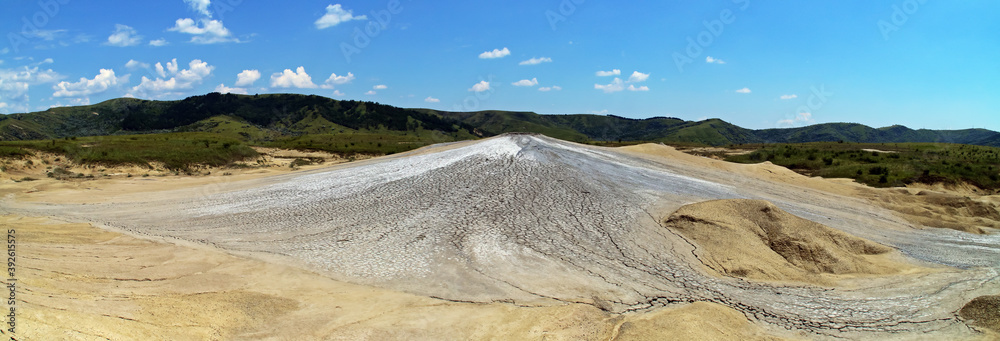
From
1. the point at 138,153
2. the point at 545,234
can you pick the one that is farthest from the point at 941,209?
the point at 138,153

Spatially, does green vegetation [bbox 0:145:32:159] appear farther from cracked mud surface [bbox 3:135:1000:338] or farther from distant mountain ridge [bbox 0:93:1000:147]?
distant mountain ridge [bbox 0:93:1000:147]

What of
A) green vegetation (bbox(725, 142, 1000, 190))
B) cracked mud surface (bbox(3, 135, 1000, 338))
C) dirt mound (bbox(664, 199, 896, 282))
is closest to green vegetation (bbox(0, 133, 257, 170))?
cracked mud surface (bbox(3, 135, 1000, 338))

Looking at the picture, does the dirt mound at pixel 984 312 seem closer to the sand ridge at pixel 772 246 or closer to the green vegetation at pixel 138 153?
the sand ridge at pixel 772 246

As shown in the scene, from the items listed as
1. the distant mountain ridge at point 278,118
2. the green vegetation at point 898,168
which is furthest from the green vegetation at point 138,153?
the distant mountain ridge at point 278,118

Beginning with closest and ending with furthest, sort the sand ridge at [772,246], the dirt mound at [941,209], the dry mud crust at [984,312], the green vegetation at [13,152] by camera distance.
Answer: the dry mud crust at [984,312], the sand ridge at [772,246], the dirt mound at [941,209], the green vegetation at [13,152]

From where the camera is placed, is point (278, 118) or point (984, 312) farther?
point (278, 118)

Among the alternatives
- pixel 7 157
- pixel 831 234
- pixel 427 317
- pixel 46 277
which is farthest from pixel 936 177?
pixel 7 157

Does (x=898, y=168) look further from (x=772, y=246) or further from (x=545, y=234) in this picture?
(x=545, y=234)
